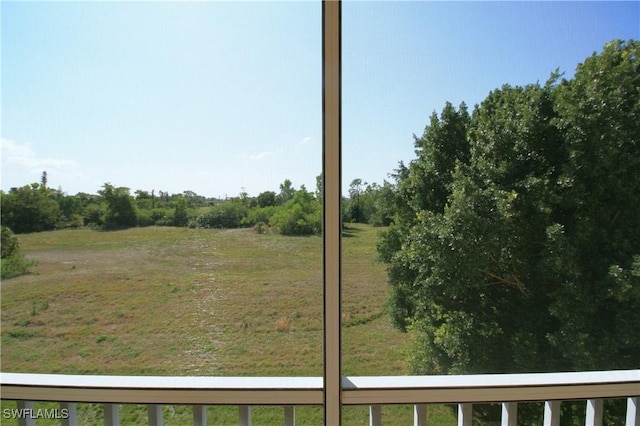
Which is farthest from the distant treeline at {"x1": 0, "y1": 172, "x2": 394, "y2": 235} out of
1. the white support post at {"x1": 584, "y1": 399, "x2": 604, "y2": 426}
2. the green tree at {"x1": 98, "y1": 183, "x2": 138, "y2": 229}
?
the white support post at {"x1": 584, "y1": 399, "x2": 604, "y2": 426}

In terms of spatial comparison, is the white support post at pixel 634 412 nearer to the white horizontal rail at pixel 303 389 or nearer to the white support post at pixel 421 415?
the white horizontal rail at pixel 303 389

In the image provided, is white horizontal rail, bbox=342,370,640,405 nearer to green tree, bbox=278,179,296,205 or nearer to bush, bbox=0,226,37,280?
green tree, bbox=278,179,296,205

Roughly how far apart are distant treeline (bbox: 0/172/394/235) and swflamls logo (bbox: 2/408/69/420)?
658mm

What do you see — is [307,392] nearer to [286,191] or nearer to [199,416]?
[199,416]

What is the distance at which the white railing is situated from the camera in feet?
3.26

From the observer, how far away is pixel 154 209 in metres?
1.17

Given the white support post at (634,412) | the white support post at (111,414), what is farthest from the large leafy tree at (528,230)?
the white support post at (111,414)

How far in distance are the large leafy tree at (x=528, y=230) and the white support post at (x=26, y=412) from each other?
4.56 feet

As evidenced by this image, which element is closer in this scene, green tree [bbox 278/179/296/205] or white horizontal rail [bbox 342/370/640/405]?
white horizontal rail [bbox 342/370/640/405]

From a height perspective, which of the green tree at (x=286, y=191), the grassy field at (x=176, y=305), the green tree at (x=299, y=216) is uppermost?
the green tree at (x=286, y=191)

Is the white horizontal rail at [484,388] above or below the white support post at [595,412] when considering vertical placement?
above

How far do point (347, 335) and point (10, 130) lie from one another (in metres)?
1.56

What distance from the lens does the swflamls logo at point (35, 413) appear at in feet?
3.41

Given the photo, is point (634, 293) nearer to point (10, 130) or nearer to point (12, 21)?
point (10, 130)
